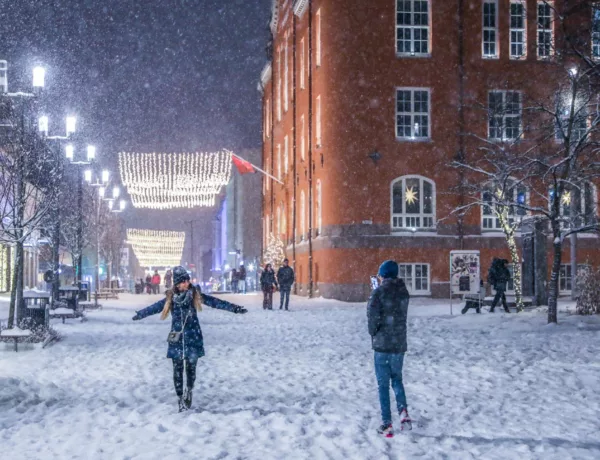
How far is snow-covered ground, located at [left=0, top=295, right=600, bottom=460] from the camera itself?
27.2 ft

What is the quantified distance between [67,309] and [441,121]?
2174 cm

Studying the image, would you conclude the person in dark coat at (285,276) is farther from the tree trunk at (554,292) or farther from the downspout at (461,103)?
the downspout at (461,103)

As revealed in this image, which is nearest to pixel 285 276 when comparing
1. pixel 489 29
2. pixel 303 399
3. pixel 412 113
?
pixel 412 113

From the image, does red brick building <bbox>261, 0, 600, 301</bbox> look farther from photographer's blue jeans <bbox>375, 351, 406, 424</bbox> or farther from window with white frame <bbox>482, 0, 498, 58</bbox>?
photographer's blue jeans <bbox>375, 351, 406, 424</bbox>

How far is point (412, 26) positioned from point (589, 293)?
2338cm

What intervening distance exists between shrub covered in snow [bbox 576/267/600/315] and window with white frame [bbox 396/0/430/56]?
72.4 feet

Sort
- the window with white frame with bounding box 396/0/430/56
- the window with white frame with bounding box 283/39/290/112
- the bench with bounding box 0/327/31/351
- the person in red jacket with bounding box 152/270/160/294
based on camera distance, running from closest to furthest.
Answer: the bench with bounding box 0/327/31/351, the window with white frame with bounding box 396/0/430/56, the window with white frame with bounding box 283/39/290/112, the person in red jacket with bounding box 152/270/160/294

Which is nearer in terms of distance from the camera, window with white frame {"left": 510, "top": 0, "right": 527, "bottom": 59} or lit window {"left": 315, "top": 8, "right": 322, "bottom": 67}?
window with white frame {"left": 510, "top": 0, "right": 527, "bottom": 59}

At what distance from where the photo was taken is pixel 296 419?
969 cm

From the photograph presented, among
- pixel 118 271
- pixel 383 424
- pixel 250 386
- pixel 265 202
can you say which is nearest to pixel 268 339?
pixel 250 386

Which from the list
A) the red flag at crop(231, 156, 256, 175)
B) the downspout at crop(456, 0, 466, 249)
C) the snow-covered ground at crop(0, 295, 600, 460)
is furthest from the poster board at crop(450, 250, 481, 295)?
the red flag at crop(231, 156, 256, 175)

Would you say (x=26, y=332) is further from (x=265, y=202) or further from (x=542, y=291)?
(x=265, y=202)

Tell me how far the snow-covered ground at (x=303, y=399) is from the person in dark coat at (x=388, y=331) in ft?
1.40

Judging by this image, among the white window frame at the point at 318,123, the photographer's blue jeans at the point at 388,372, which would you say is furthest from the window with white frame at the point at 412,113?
the photographer's blue jeans at the point at 388,372
